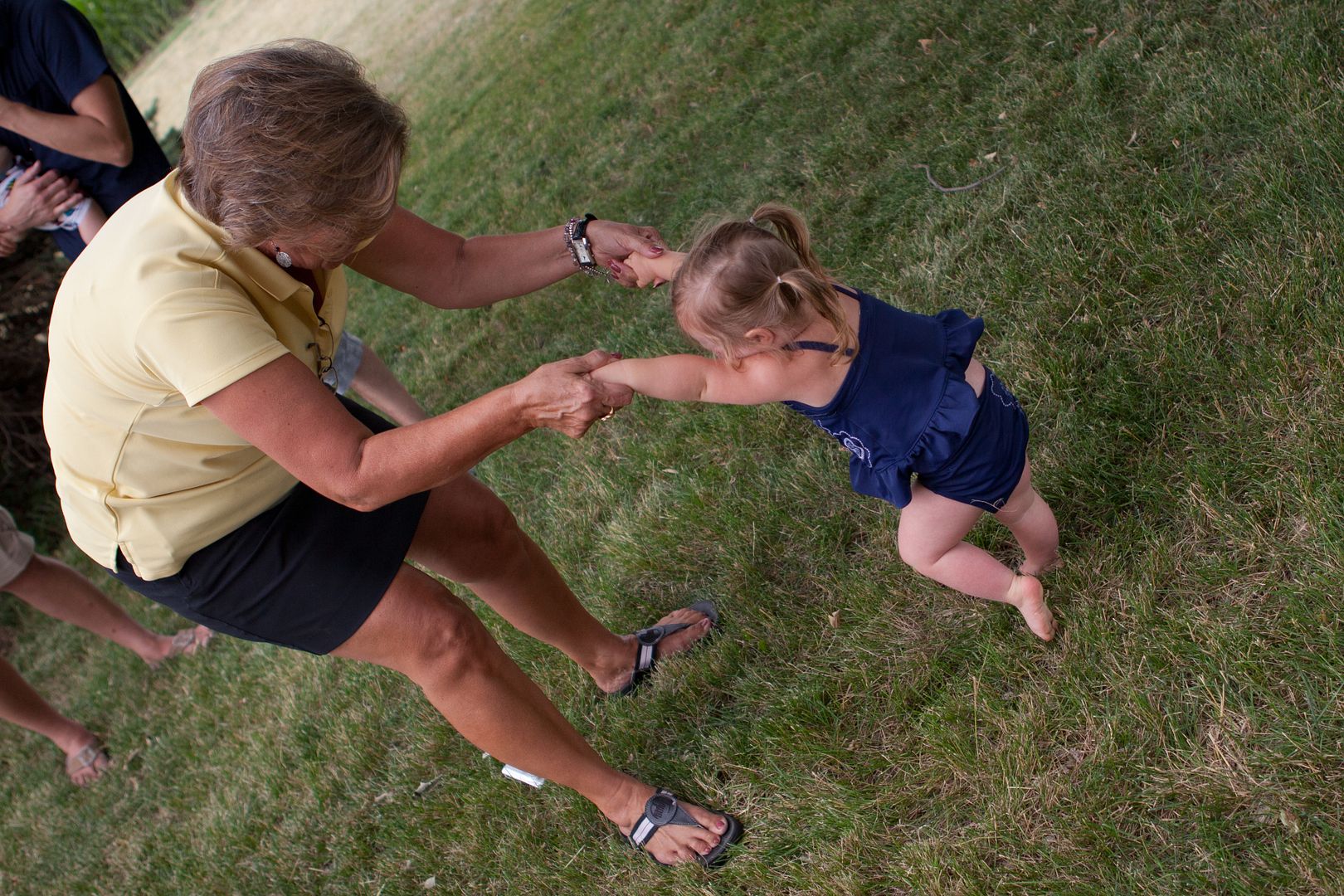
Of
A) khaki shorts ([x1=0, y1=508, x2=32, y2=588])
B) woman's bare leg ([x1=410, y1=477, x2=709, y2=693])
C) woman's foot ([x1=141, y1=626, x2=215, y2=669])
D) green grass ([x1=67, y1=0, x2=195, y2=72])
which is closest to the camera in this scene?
woman's bare leg ([x1=410, y1=477, x2=709, y2=693])

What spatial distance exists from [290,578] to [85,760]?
3538 millimetres

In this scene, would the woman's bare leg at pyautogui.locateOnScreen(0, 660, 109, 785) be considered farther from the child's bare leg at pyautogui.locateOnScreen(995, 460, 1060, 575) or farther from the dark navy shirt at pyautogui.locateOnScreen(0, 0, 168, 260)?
the child's bare leg at pyautogui.locateOnScreen(995, 460, 1060, 575)

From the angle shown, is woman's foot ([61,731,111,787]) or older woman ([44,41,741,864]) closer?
older woman ([44,41,741,864])

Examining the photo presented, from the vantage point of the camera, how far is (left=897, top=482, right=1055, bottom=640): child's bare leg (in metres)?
2.49

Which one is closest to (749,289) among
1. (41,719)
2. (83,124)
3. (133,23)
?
(83,124)

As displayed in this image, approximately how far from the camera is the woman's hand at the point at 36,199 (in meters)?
4.07

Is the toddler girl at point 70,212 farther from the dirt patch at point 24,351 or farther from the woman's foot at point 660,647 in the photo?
the dirt patch at point 24,351

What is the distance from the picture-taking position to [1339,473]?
2361 mm

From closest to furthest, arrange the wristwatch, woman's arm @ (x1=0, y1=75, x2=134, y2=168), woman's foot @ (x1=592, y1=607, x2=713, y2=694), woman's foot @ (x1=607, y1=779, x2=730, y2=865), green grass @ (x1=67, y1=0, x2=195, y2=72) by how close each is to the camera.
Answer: woman's foot @ (x1=607, y1=779, x2=730, y2=865)
the wristwatch
woman's foot @ (x1=592, y1=607, x2=713, y2=694)
woman's arm @ (x1=0, y1=75, x2=134, y2=168)
green grass @ (x1=67, y1=0, x2=195, y2=72)

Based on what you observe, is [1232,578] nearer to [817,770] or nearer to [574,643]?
[817,770]

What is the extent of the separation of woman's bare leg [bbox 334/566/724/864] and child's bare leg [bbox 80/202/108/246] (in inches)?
102

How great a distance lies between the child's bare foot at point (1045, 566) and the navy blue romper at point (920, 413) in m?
0.38

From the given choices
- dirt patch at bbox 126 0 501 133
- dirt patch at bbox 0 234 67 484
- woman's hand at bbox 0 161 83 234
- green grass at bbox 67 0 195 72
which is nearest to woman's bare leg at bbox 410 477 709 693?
woman's hand at bbox 0 161 83 234

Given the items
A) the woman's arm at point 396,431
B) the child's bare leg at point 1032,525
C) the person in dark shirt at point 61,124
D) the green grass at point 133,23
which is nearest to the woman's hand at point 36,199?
the person in dark shirt at point 61,124
